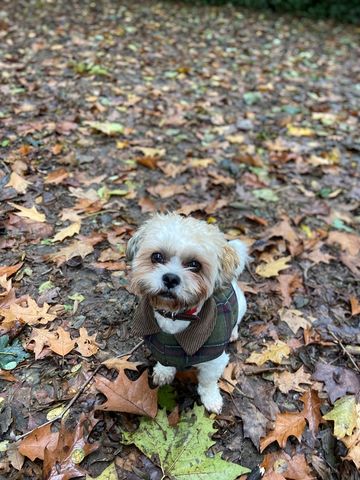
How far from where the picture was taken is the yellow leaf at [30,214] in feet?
14.3

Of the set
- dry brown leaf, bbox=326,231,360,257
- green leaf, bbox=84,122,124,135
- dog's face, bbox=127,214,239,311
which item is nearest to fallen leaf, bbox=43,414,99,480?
dog's face, bbox=127,214,239,311

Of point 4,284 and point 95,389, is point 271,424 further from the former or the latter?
point 4,284

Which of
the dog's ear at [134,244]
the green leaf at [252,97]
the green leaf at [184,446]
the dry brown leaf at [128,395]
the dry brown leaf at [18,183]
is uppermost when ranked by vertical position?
the dog's ear at [134,244]

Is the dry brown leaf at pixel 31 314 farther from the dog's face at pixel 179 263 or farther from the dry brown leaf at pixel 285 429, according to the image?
the dry brown leaf at pixel 285 429

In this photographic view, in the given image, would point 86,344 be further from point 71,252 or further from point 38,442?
point 71,252

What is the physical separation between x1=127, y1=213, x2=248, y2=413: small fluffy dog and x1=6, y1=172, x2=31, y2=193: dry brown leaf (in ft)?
7.57

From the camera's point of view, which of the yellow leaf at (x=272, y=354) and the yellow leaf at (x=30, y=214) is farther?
the yellow leaf at (x=30, y=214)

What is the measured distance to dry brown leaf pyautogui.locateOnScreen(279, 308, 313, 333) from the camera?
3.83 metres

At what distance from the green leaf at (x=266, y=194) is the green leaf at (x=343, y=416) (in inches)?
105

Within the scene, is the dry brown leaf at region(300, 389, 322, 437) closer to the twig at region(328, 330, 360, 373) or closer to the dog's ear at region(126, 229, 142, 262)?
the twig at region(328, 330, 360, 373)

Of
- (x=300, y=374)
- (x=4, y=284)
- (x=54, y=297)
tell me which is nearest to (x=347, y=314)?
(x=300, y=374)

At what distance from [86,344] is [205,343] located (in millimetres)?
1056

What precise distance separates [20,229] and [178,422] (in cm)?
240

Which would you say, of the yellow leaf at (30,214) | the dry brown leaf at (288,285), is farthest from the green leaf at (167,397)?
the yellow leaf at (30,214)
